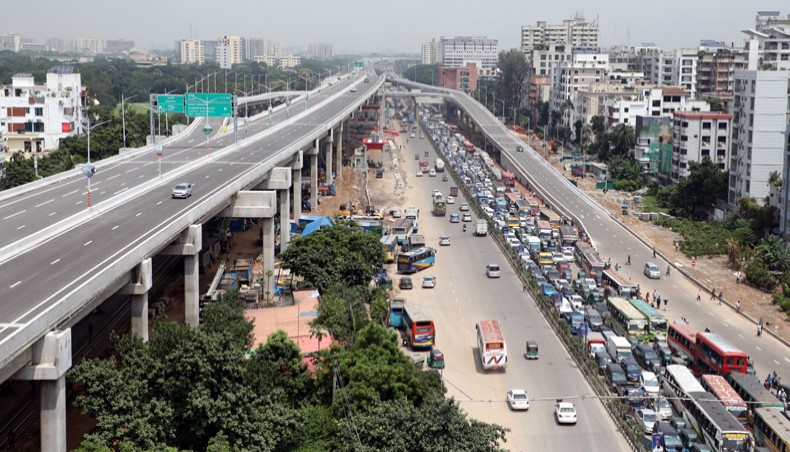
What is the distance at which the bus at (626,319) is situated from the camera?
38938 mm

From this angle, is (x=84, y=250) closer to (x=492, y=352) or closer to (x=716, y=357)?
(x=492, y=352)

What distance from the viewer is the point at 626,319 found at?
129 feet

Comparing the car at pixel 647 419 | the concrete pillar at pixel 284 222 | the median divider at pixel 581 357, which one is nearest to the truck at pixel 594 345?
the median divider at pixel 581 357

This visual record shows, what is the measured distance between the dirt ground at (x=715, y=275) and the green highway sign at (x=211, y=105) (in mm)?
29889

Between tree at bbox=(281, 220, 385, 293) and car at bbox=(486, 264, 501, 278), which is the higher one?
tree at bbox=(281, 220, 385, 293)

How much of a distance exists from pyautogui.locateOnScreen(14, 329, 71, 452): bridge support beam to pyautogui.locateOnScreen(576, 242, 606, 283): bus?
32.8 meters

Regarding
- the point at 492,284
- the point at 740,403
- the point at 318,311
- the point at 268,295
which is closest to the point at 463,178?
the point at 492,284

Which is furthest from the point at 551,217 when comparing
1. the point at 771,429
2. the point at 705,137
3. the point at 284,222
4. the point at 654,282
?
the point at 771,429

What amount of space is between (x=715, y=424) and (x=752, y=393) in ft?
12.3

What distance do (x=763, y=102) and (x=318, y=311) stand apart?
40.0m

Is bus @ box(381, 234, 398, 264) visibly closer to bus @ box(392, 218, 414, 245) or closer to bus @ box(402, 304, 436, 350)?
bus @ box(392, 218, 414, 245)

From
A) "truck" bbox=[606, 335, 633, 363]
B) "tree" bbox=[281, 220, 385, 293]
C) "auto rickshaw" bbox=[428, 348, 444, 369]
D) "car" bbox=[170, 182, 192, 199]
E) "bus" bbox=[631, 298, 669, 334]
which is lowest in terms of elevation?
"auto rickshaw" bbox=[428, 348, 444, 369]

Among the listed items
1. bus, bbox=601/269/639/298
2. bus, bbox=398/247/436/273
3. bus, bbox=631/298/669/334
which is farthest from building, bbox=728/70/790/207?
bus, bbox=631/298/669/334

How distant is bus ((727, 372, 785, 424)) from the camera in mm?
30000
